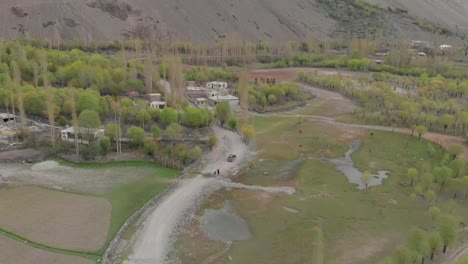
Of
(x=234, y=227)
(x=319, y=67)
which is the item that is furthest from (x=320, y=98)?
(x=234, y=227)

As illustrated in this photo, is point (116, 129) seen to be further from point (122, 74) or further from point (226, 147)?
point (122, 74)

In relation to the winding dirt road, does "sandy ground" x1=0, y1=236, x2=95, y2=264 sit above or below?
below

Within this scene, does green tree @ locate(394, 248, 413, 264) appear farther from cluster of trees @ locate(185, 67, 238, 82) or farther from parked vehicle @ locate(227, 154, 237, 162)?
cluster of trees @ locate(185, 67, 238, 82)

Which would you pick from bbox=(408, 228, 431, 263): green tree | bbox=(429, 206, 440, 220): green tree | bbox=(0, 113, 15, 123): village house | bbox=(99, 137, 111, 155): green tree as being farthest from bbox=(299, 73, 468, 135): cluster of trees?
bbox=(0, 113, 15, 123): village house

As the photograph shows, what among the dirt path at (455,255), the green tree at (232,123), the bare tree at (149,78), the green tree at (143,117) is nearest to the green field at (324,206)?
the dirt path at (455,255)

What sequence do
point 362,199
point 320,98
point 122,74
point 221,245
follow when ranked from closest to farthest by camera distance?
point 221,245 → point 362,199 → point 122,74 → point 320,98

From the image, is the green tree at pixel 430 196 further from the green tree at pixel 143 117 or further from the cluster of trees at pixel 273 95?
the cluster of trees at pixel 273 95
